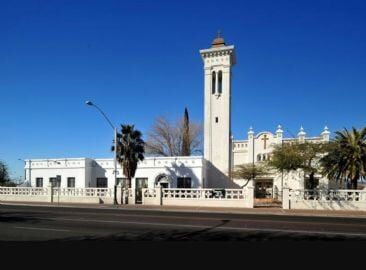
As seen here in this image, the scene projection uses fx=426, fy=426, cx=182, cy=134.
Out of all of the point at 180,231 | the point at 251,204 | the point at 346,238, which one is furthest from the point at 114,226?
the point at 251,204

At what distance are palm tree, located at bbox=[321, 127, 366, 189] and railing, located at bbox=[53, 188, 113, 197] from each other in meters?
19.8

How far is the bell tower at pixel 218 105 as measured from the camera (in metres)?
53.2

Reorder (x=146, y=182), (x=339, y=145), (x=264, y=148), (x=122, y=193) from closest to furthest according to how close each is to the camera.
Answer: (x=339, y=145), (x=122, y=193), (x=146, y=182), (x=264, y=148)

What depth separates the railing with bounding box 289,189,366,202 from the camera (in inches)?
1243

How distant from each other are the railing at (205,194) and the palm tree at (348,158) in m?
7.26

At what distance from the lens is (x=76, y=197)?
41312mm

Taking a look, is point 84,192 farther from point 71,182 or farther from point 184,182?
point 184,182

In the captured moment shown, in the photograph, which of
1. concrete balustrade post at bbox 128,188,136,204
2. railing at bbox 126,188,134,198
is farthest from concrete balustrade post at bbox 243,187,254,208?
railing at bbox 126,188,134,198

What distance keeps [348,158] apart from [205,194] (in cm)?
1177

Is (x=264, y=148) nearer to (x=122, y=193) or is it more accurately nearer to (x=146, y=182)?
(x=146, y=182)

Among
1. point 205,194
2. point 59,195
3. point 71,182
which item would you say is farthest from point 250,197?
point 71,182

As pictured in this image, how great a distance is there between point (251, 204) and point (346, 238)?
2024 centimetres

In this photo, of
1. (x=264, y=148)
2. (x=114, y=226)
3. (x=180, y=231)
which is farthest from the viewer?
(x=264, y=148)

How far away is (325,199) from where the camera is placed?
3192cm
